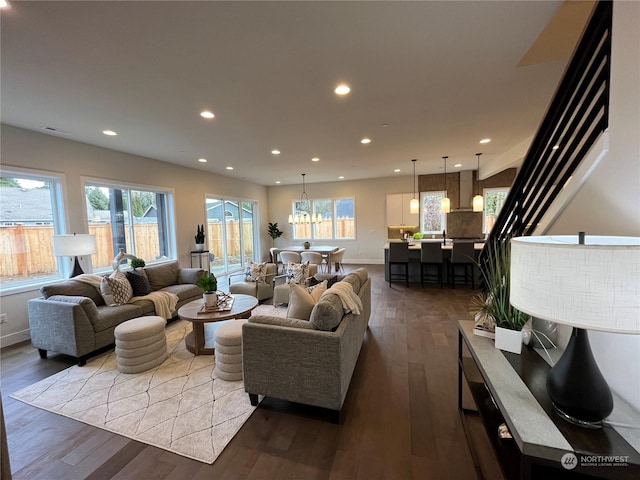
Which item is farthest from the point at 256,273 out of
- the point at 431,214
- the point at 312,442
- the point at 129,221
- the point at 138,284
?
the point at 431,214

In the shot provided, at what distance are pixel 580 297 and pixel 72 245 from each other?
190 inches

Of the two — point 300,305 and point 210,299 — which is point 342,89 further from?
point 210,299

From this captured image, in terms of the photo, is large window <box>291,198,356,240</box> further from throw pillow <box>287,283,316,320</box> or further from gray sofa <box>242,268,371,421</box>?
gray sofa <box>242,268,371,421</box>

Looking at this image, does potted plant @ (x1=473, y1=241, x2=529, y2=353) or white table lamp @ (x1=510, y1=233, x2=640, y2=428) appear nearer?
white table lamp @ (x1=510, y1=233, x2=640, y2=428)

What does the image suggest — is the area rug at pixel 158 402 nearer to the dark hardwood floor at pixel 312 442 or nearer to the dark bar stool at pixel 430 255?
the dark hardwood floor at pixel 312 442

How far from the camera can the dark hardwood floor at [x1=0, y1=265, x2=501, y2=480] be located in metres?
1.69

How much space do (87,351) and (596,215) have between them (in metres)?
4.55

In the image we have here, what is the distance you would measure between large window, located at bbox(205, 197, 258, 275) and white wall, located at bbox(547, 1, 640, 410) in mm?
7205

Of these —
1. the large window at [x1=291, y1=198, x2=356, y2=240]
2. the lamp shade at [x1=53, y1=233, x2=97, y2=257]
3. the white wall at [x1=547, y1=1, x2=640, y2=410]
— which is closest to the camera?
the white wall at [x1=547, y1=1, x2=640, y2=410]

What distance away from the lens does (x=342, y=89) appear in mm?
2799

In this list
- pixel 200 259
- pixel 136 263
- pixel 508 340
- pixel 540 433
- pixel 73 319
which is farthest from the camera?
pixel 200 259

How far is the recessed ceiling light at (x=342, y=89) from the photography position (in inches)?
107

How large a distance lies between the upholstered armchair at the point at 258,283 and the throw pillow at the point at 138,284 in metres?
1.30

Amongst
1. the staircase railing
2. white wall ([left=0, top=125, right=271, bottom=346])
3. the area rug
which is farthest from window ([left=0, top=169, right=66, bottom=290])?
the staircase railing
